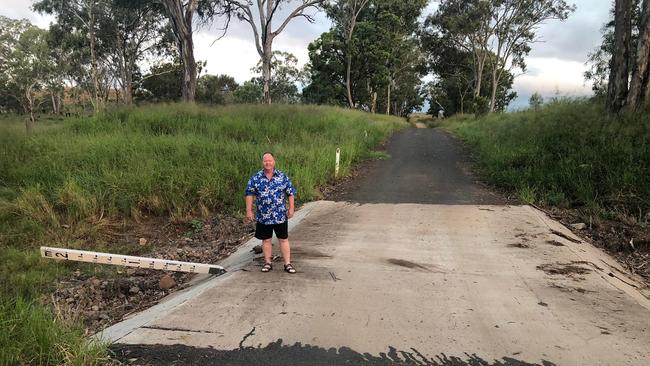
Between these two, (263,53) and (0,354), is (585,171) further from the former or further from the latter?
(263,53)

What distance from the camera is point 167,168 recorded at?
9.13 m

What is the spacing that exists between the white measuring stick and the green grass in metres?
6.47

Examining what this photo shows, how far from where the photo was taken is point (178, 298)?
189 inches

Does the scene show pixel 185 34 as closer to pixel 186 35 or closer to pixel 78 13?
pixel 186 35

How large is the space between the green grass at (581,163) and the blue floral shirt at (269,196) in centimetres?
561

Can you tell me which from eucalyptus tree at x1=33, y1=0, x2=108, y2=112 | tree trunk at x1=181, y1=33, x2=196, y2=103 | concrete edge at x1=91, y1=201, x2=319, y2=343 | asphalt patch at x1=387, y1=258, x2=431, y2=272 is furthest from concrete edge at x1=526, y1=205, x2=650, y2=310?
eucalyptus tree at x1=33, y1=0, x2=108, y2=112

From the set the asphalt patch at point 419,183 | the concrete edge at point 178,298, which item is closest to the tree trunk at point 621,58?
the asphalt patch at point 419,183

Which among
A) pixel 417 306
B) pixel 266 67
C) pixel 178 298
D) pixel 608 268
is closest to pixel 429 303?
pixel 417 306

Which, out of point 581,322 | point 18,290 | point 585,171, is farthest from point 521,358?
point 585,171

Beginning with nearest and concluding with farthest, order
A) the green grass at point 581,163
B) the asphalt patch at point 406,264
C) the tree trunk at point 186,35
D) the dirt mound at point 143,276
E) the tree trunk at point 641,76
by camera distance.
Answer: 1. the dirt mound at point 143,276
2. the asphalt patch at point 406,264
3. the green grass at point 581,163
4. the tree trunk at point 641,76
5. the tree trunk at point 186,35

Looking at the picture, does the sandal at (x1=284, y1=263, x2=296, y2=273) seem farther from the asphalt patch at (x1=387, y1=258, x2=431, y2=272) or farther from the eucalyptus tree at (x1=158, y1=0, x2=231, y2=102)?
the eucalyptus tree at (x1=158, y1=0, x2=231, y2=102)

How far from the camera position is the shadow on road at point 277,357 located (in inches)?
133

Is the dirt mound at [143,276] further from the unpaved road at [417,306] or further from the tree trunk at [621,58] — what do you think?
the tree trunk at [621,58]

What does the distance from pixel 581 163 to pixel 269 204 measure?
6883mm
